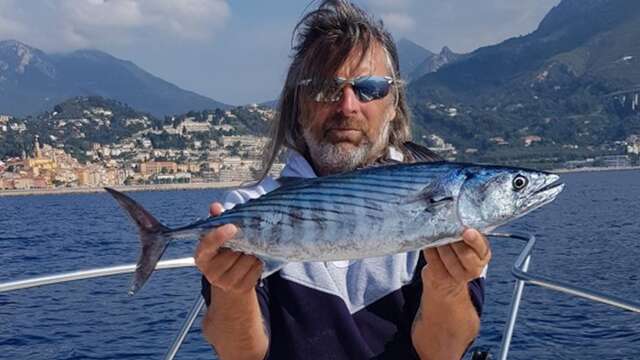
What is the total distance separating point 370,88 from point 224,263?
112cm

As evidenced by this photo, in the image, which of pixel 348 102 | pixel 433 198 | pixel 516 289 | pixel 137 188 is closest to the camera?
pixel 433 198

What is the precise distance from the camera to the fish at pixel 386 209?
2680 mm

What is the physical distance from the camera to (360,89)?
348 centimetres

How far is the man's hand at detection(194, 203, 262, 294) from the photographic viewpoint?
2908mm

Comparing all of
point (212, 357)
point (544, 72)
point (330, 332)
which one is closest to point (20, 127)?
point (544, 72)

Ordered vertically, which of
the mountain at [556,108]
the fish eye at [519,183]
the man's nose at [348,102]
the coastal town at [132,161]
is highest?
the mountain at [556,108]

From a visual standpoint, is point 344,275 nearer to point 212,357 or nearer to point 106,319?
point 212,357

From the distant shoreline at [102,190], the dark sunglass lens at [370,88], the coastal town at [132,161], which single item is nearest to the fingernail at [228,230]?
the dark sunglass lens at [370,88]

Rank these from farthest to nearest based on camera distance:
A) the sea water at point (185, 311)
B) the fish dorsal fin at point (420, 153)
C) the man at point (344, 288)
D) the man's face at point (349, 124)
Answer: the sea water at point (185, 311) → the man's face at point (349, 124) → the man at point (344, 288) → the fish dorsal fin at point (420, 153)

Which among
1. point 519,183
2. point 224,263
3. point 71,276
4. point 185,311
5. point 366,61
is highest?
point 366,61

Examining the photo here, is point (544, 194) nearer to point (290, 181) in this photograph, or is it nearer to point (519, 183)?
point (519, 183)

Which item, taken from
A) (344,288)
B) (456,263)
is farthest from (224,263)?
(456,263)

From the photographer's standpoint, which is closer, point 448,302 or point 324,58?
point 448,302

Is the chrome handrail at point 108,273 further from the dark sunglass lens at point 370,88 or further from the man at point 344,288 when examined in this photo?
the dark sunglass lens at point 370,88
